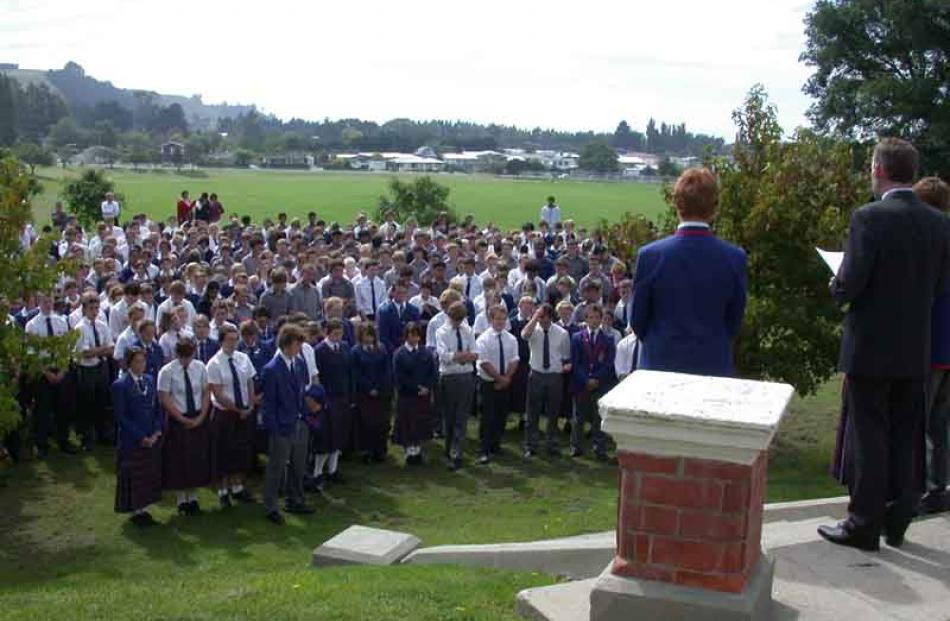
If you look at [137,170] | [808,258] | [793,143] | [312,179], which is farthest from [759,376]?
[137,170]

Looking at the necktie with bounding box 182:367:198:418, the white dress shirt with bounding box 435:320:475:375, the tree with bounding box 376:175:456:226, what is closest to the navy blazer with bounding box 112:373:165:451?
the necktie with bounding box 182:367:198:418

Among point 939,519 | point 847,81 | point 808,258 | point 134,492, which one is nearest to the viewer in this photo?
point 939,519

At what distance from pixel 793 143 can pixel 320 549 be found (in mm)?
8057

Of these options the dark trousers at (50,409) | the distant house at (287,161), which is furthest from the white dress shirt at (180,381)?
the distant house at (287,161)

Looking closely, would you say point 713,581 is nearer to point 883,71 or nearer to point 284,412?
point 284,412

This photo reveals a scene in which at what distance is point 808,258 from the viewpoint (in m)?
12.9

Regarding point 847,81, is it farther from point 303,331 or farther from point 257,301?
point 303,331

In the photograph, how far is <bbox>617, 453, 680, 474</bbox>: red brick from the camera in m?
4.10

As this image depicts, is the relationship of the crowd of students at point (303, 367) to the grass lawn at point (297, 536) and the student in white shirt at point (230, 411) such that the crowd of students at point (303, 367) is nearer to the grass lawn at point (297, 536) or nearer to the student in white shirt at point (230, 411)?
the student in white shirt at point (230, 411)

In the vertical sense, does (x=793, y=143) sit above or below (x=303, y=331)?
above

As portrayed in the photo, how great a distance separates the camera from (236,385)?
11445mm

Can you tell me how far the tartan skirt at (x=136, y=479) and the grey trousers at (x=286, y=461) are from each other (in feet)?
3.70

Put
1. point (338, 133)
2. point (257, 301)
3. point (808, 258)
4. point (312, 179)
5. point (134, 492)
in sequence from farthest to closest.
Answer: point (338, 133), point (312, 179), point (257, 301), point (808, 258), point (134, 492)

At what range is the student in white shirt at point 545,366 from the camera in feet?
43.9
